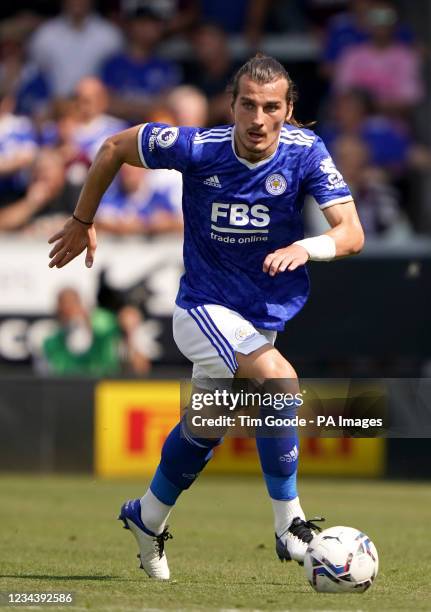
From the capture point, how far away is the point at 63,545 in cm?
747

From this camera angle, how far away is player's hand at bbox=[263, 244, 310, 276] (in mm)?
5488

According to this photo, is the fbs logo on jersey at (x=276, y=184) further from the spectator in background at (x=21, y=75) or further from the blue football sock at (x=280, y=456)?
the spectator in background at (x=21, y=75)

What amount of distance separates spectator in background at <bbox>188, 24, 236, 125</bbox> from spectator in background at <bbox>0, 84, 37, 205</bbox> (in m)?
1.84

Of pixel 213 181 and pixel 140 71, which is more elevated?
pixel 140 71

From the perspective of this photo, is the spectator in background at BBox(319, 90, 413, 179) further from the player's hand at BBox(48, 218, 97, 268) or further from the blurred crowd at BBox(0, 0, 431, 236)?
the player's hand at BBox(48, 218, 97, 268)

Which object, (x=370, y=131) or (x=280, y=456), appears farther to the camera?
(x=370, y=131)

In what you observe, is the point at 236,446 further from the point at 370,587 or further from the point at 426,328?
the point at 370,587

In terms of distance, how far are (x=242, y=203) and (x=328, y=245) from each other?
1.79ft

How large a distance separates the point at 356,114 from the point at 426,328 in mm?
2311

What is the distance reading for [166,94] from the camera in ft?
44.3

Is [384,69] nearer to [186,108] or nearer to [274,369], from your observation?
[186,108]

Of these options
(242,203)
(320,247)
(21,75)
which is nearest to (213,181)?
(242,203)

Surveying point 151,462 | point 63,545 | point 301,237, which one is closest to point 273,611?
point 301,237

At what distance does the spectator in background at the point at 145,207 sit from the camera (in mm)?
12164
